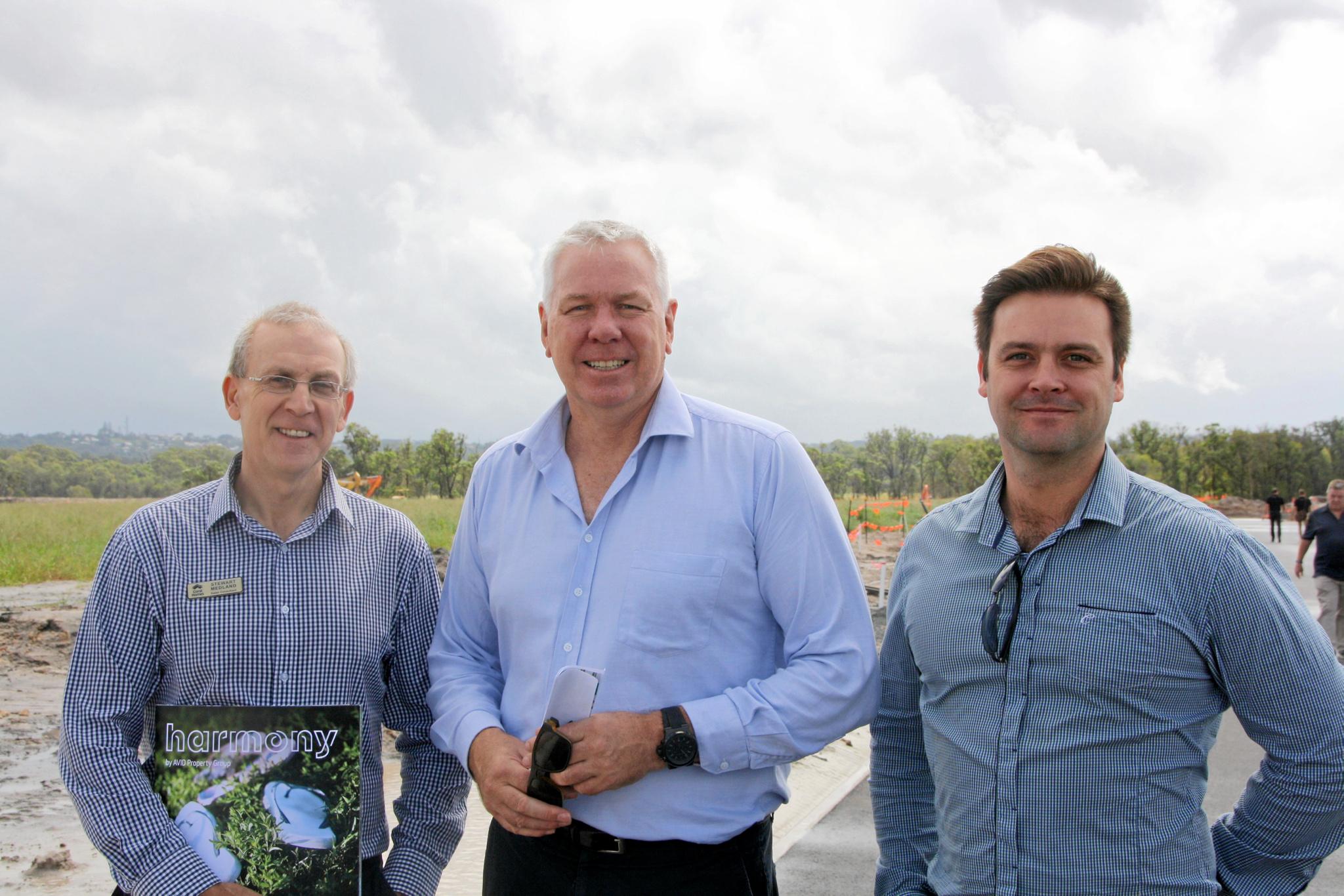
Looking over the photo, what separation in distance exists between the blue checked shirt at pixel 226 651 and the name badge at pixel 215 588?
0.01m

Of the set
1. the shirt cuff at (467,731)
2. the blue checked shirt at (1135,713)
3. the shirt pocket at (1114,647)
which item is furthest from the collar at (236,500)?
the shirt pocket at (1114,647)

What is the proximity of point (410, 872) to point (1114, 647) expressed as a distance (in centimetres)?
198

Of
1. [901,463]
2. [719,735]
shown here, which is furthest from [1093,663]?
[901,463]

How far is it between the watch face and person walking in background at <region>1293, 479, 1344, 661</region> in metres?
11.4

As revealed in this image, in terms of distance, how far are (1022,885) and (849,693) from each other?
1.84 feet

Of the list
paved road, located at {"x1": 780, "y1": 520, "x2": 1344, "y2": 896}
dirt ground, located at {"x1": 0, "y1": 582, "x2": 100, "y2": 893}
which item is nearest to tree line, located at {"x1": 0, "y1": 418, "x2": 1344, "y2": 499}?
dirt ground, located at {"x1": 0, "y1": 582, "x2": 100, "y2": 893}

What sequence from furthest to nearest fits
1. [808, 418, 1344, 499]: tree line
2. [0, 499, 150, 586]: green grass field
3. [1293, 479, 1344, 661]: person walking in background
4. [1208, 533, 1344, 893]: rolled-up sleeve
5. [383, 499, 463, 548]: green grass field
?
1. [808, 418, 1344, 499]: tree line
2. [383, 499, 463, 548]: green grass field
3. [0, 499, 150, 586]: green grass field
4. [1293, 479, 1344, 661]: person walking in background
5. [1208, 533, 1344, 893]: rolled-up sleeve

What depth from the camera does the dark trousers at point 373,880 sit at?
256cm

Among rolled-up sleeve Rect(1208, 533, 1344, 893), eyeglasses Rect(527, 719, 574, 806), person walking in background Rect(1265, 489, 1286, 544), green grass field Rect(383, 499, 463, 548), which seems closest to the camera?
rolled-up sleeve Rect(1208, 533, 1344, 893)

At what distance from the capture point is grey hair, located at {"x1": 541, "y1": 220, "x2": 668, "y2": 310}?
8.23 feet

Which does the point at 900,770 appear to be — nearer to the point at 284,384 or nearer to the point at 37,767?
the point at 284,384

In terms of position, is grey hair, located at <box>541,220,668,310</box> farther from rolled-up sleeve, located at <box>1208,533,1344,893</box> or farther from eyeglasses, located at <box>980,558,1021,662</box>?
rolled-up sleeve, located at <box>1208,533,1344,893</box>

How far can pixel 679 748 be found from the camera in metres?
2.19

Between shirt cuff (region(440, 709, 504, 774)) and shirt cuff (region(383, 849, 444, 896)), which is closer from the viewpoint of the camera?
shirt cuff (region(440, 709, 504, 774))
